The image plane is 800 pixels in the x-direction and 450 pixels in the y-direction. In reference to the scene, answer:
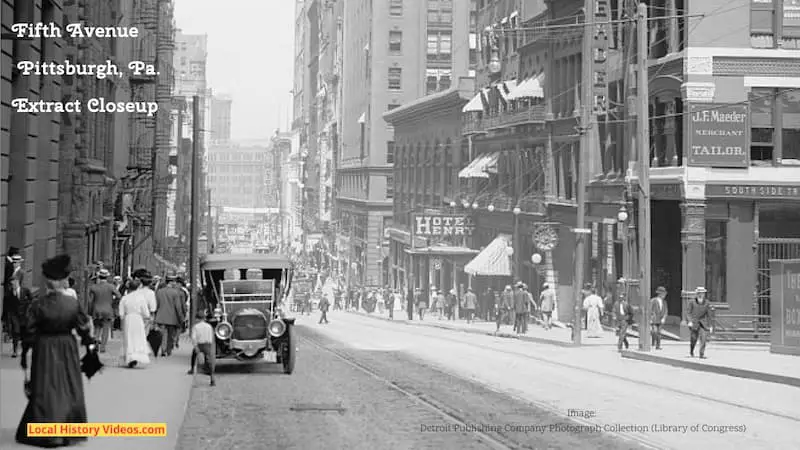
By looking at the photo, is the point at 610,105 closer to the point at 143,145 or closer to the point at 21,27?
the point at 143,145

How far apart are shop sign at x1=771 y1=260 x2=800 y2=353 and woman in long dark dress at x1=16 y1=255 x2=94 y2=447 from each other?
67.4 feet

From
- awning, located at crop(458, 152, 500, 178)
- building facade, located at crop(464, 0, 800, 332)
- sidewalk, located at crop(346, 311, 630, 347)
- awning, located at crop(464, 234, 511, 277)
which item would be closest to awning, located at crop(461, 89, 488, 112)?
awning, located at crop(458, 152, 500, 178)

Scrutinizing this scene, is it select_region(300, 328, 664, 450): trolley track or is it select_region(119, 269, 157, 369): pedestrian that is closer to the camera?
select_region(300, 328, 664, 450): trolley track

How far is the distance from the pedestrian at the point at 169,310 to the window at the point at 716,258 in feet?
64.9

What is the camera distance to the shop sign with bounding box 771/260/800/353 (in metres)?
28.5

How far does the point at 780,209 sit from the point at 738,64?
4852 millimetres

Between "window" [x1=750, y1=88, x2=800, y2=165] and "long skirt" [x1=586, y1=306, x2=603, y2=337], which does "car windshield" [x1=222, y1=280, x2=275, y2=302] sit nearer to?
"long skirt" [x1=586, y1=306, x2=603, y2=337]

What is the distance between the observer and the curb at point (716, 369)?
926 inches

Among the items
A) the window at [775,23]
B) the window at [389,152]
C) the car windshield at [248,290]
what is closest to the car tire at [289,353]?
the car windshield at [248,290]

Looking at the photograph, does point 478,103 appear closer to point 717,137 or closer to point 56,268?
point 717,137

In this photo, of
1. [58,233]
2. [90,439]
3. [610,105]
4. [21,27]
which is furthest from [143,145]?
[90,439]

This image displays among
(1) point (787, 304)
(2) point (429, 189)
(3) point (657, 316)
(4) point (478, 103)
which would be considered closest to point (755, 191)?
(3) point (657, 316)

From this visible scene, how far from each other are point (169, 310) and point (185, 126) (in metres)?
109

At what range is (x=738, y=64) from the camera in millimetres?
38000
